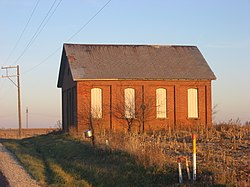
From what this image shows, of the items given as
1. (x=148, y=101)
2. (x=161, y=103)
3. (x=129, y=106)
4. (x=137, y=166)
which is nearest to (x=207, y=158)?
(x=137, y=166)

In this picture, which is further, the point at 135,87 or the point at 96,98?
the point at 135,87

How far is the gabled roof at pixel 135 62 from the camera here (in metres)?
38.9

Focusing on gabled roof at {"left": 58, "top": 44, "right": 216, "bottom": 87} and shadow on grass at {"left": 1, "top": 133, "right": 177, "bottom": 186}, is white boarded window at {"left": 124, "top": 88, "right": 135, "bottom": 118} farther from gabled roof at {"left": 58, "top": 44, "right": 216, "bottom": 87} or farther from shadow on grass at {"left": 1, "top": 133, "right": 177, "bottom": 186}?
shadow on grass at {"left": 1, "top": 133, "right": 177, "bottom": 186}

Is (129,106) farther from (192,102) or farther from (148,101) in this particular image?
(192,102)

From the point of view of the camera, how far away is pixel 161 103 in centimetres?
3997

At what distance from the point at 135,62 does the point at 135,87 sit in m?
2.57

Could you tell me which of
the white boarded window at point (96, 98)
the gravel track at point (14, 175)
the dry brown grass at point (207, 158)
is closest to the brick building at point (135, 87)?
the white boarded window at point (96, 98)

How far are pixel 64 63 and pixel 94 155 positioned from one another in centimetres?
2270

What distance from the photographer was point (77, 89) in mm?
37844

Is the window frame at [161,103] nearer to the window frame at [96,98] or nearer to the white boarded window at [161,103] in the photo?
the white boarded window at [161,103]

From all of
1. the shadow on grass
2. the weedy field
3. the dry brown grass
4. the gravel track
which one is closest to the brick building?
the dry brown grass

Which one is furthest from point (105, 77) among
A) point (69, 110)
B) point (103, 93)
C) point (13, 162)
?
point (13, 162)

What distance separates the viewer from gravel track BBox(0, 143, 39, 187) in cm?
1565

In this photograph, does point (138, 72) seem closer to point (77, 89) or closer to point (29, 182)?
point (77, 89)
